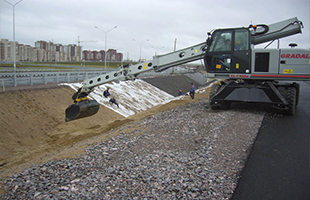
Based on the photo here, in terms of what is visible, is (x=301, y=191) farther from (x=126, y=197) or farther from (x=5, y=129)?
(x=5, y=129)

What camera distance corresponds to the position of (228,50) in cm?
1135

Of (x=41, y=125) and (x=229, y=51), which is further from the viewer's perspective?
(x=41, y=125)

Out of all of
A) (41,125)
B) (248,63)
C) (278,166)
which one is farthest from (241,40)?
(41,125)

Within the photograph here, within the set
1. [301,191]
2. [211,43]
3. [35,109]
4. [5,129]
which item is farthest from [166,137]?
[35,109]

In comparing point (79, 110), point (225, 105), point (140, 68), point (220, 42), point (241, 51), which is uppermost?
point (220, 42)

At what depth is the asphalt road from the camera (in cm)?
500

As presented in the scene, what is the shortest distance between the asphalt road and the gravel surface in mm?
259

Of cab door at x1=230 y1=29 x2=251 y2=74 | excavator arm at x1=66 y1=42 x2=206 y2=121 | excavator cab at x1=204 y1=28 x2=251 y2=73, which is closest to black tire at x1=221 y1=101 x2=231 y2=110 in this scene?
excavator cab at x1=204 y1=28 x2=251 y2=73

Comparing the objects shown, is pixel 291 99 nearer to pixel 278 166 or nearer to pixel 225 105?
pixel 225 105

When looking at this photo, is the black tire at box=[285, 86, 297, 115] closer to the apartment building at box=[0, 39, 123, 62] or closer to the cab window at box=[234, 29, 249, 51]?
the cab window at box=[234, 29, 249, 51]

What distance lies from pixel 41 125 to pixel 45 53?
117 metres

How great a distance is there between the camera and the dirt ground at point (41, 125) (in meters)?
10.7

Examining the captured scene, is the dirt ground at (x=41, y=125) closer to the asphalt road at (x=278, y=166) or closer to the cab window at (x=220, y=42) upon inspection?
the cab window at (x=220, y=42)

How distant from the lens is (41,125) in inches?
578
